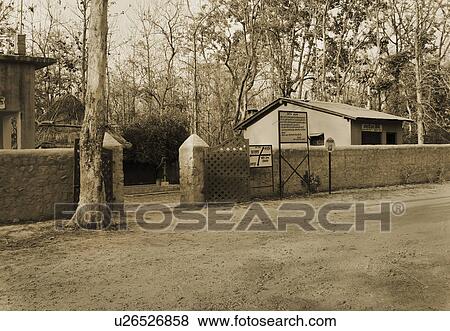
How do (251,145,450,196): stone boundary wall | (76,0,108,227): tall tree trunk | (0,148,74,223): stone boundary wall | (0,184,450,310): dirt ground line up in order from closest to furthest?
1. (0,184,450,310): dirt ground
2. (76,0,108,227): tall tree trunk
3. (0,148,74,223): stone boundary wall
4. (251,145,450,196): stone boundary wall

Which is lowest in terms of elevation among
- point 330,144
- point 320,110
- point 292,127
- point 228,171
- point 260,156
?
point 228,171

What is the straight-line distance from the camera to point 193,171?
13773 mm

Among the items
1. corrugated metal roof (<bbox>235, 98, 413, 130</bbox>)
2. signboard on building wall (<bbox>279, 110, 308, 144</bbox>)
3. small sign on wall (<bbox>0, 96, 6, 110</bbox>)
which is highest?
corrugated metal roof (<bbox>235, 98, 413, 130</bbox>)

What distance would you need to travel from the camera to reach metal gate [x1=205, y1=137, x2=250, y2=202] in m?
14.1

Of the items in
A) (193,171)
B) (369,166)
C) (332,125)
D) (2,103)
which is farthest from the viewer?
(332,125)

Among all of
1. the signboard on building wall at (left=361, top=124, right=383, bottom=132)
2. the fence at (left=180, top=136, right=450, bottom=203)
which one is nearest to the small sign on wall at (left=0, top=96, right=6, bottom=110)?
the fence at (left=180, top=136, right=450, bottom=203)

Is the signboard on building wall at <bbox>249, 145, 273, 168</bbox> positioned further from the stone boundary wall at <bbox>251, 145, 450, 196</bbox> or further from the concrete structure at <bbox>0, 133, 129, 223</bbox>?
the concrete structure at <bbox>0, 133, 129, 223</bbox>

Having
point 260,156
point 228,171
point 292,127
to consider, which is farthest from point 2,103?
point 292,127

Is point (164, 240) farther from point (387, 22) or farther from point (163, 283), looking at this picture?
point (387, 22)

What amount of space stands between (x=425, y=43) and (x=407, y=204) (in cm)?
2382

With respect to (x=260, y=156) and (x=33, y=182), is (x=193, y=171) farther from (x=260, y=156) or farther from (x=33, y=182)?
(x=33, y=182)

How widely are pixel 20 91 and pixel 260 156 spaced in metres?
8.49

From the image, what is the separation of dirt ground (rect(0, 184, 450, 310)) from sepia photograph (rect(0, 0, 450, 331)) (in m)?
0.04

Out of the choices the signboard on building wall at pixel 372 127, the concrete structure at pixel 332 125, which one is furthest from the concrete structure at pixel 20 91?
the signboard on building wall at pixel 372 127
